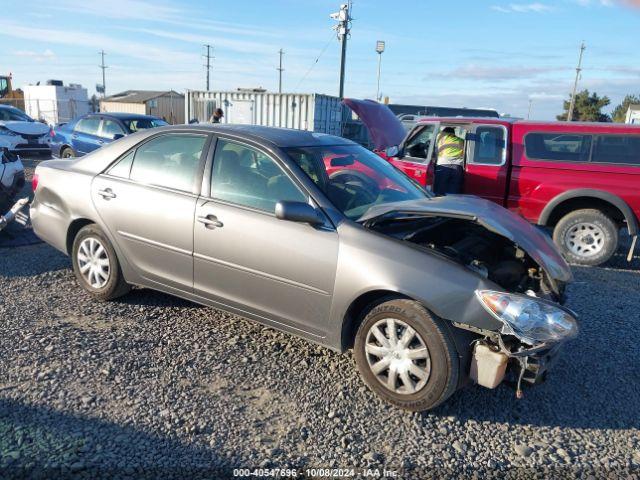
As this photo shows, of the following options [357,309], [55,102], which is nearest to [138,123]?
[357,309]

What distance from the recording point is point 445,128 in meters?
7.61

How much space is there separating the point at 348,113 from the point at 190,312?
18.9 m

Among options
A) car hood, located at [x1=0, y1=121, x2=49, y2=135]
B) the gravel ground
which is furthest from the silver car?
car hood, located at [x1=0, y1=121, x2=49, y2=135]

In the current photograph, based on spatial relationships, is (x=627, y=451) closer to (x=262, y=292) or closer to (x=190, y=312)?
(x=262, y=292)

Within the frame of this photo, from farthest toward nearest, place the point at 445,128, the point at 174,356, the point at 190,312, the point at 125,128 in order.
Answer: the point at 125,128
the point at 445,128
the point at 190,312
the point at 174,356

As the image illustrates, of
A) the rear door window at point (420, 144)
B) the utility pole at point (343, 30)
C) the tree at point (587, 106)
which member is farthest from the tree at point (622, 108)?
the rear door window at point (420, 144)

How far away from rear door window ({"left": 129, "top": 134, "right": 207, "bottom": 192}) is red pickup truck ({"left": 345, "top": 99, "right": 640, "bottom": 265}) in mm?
3419

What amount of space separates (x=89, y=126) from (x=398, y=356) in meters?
11.4

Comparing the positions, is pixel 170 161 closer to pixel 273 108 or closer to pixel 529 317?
pixel 529 317

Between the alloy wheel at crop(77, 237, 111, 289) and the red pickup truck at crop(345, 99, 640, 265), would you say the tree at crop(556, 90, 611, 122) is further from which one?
the alloy wheel at crop(77, 237, 111, 289)

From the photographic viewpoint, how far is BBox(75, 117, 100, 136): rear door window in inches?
480

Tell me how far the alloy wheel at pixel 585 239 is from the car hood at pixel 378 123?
10.1 ft

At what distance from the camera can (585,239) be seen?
22.7 feet

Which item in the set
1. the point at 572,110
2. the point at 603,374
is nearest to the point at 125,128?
the point at 603,374
